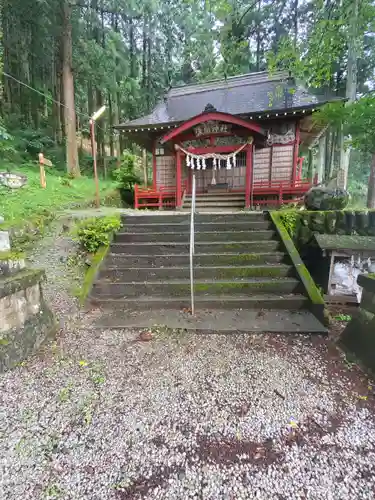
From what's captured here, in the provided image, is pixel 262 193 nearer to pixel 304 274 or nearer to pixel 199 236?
pixel 199 236

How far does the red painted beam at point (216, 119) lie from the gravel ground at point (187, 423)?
23.3ft

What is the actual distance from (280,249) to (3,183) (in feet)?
21.2

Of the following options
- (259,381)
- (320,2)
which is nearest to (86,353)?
(259,381)

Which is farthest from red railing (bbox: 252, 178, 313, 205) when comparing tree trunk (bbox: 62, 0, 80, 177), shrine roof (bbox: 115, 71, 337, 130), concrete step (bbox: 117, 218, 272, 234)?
tree trunk (bbox: 62, 0, 80, 177)

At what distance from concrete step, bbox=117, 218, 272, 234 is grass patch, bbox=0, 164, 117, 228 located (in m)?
1.77

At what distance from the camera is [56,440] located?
1406mm

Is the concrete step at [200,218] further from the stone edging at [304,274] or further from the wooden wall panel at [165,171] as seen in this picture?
the wooden wall panel at [165,171]

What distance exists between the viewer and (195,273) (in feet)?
11.8

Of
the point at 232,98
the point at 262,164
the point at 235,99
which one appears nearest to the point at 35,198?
the point at 262,164

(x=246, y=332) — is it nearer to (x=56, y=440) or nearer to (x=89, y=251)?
Answer: (x=56, y=440)

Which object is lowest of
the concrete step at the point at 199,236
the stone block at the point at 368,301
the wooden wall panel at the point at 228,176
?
the stone block at the point at 368,301

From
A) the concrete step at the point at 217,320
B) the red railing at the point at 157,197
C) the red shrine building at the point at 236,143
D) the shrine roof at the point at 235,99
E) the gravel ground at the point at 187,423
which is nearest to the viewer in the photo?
the gravel ground at the point at 187,423

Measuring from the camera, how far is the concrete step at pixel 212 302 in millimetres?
3055

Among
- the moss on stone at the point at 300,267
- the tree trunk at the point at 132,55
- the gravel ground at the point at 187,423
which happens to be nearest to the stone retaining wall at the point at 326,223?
the moss on stone at the point at 300,267
